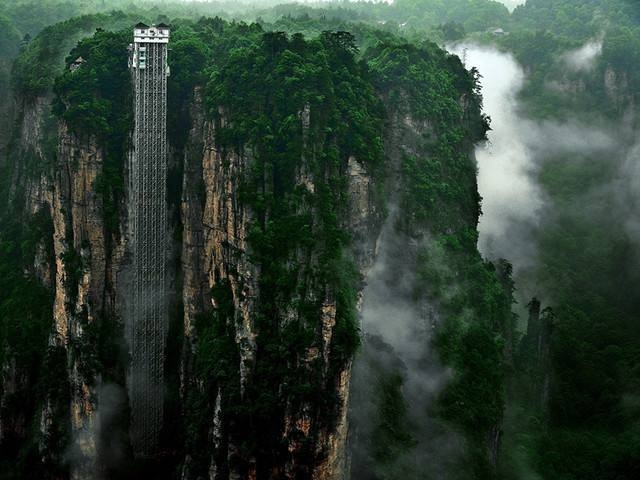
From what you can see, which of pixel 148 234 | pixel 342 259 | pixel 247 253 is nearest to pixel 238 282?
pixel 247 253

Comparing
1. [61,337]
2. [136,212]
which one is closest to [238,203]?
[136,212]

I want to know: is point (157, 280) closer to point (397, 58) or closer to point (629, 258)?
point (397, 58)

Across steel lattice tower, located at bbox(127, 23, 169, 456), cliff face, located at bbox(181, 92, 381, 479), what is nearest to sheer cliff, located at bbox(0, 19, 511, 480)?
cliff face, located at bbox(181, 92, 381, 479)

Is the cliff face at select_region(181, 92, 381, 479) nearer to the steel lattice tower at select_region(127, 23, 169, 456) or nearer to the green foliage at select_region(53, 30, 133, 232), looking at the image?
the steel lattice tower at select_region(127, 23, 169, 456)

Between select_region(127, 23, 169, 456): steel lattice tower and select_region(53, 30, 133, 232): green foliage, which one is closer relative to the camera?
select_region(127, 23, 169, 456): steel lattice tower

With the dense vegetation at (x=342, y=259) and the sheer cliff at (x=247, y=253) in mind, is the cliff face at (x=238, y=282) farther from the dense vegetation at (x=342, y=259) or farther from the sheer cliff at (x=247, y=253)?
the dense vegetation at (x=342, y=259)

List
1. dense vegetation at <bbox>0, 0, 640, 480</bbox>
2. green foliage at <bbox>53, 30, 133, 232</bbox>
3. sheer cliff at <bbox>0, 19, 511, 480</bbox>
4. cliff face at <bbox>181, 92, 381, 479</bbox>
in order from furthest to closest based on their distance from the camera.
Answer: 1. green foliage at <bbox>53, 30, 133, 232</bbox>
2. dense vegetation at <bbox>0, 0, 640, 480</bbox>
3. sheer cliff at <bbox>0, 19, 511, 480</bbox>
4. cliff face at <bbox>181, 92, 381, 479</bbox>

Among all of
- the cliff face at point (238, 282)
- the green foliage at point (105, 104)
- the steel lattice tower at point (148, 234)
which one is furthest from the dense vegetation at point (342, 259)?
the steel lattice tower at point (148, 234)
